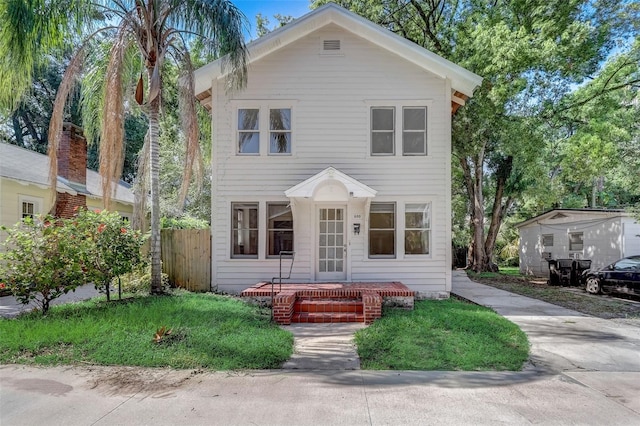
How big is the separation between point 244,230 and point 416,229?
4812mm

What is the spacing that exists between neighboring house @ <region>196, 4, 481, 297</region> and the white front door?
3 centimetres

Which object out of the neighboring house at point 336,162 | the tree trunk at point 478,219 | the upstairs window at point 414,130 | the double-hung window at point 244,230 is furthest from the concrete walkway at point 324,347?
the tree trunk at point 478,219

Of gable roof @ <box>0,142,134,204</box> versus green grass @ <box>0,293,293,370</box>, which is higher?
gable roof @ <box>0,142,134,204</box>

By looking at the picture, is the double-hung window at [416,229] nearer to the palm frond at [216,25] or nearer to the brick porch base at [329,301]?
the brick porch base at [329,301]

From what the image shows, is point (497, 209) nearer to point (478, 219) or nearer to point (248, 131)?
point (478, 219)

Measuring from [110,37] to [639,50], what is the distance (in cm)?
1682

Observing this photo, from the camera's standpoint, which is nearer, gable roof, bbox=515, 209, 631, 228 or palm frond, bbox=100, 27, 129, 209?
palm frond, bbox=100, 27, 129, 209

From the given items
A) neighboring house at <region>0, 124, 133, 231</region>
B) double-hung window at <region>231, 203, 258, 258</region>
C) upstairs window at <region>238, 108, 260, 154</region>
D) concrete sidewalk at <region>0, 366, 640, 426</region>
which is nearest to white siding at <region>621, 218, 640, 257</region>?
concrete sidewalk at <region>0, 366, 640, 426</region>

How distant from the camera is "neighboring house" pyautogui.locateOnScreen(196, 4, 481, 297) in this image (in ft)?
33.0

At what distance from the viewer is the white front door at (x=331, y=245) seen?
1015cm

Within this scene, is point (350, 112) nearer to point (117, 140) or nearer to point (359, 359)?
point (117, 140)

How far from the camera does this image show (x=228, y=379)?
4.73 meters

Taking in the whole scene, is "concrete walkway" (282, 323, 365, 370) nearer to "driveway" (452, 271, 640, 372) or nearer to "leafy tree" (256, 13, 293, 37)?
"driveway" (452, 271, 640, 372)

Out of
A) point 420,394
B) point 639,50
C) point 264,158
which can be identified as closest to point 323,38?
point 264,158
